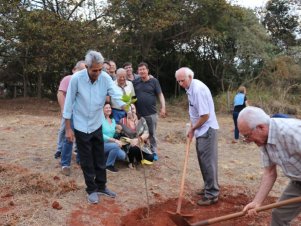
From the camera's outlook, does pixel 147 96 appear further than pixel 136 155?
Yes

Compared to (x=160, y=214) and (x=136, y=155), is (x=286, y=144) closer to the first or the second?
(x=160, y=214)

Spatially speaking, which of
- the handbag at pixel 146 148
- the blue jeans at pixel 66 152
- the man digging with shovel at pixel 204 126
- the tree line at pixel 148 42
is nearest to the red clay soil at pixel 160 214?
the man digging with shovel at pixel 204 126

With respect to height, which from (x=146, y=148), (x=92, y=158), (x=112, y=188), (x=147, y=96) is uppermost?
(x=147, y=96)

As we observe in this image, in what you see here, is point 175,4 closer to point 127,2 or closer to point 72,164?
point 127,2

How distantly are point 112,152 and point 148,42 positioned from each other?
12391 millimetres

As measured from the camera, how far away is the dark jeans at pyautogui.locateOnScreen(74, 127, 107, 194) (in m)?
4.88

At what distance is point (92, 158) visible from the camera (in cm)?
500

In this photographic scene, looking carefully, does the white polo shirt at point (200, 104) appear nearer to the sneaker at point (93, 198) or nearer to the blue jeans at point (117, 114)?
the sneaker at point (93, 198)

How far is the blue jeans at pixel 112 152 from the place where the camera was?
20.0 ft

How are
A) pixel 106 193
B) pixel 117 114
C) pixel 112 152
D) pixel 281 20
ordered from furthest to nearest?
pixel 281 20 → pixel 117 114 → pixel 112 152 → pixel 106 193

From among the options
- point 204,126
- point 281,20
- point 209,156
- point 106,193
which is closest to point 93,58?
point 204,126

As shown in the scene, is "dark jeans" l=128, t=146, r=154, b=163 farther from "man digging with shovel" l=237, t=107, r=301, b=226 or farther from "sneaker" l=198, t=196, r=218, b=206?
"man digging with shovel" l=237, t=107, r=301, b=226

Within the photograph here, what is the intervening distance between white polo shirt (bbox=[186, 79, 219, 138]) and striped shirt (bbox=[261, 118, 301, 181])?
1836mm

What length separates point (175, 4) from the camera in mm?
16688
